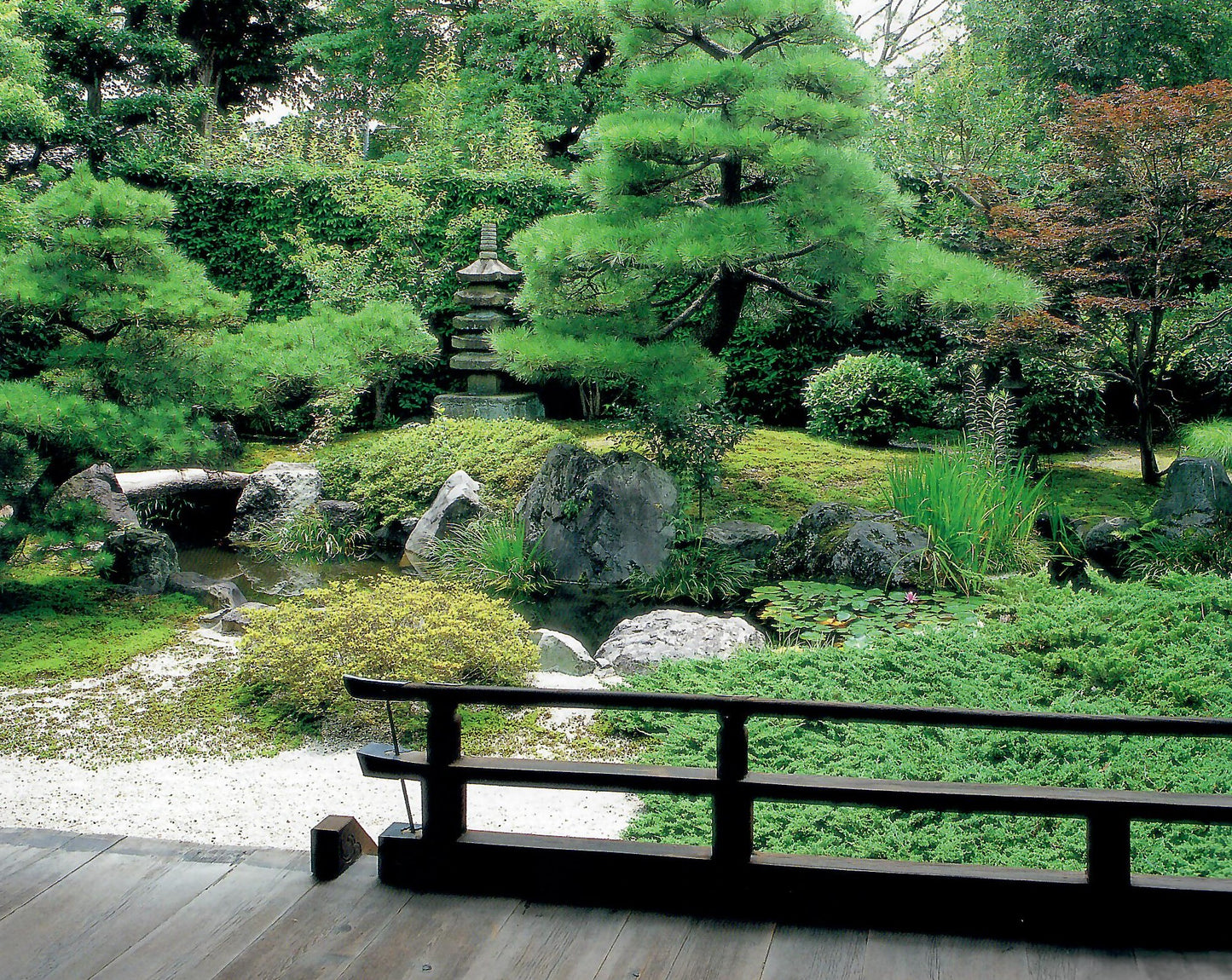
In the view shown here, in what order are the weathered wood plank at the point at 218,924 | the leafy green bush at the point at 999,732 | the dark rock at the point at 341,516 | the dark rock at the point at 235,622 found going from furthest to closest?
the dark rock at the point at 341,516
the dark rock at the point at 235,622
the leafy green bush at the point at 999,732
the weathered wood plank at the point at 218,924

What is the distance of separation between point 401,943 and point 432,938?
6 centimetres

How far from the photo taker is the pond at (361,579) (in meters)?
6.81

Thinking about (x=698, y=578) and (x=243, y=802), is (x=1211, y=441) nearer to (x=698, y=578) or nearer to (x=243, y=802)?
(x=698, y=578)

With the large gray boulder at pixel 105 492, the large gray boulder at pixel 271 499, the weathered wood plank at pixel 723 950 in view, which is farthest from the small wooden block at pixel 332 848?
the large gray boulder at pixel 271 499

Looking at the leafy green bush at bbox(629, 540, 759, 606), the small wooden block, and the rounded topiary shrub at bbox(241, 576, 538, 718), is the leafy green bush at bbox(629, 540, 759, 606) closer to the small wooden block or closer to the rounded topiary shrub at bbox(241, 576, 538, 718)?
the rounded topiary shrub at bbox(241, 576, 538, 718)

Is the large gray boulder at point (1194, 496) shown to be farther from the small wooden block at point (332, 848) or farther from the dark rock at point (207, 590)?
the small wooden block at point (332, 848)

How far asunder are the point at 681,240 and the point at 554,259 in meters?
0.95

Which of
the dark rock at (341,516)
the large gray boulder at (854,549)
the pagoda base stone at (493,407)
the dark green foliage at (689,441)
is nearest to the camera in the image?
the large gray boulder at (854,549)

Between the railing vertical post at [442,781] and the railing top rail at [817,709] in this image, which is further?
the railing vertical post at [442,781]

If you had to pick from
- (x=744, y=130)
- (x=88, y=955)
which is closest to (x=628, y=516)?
(x=744, y=130)

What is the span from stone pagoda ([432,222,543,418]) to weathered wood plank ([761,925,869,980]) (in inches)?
349

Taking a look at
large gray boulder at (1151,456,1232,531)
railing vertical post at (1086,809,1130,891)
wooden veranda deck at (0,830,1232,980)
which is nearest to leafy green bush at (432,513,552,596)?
large gray boulder at (1151,456,1232,531)

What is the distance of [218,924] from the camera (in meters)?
2.28

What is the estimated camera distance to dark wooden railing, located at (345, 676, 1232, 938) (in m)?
2.10
